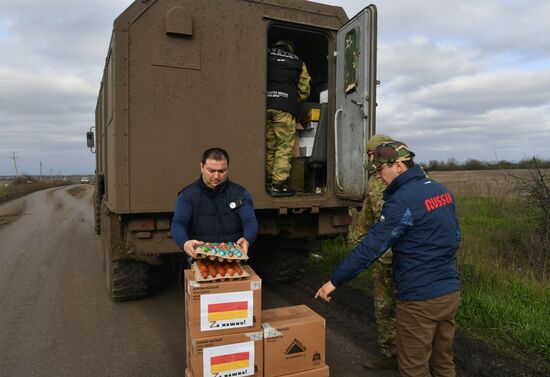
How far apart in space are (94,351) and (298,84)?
3.51 m

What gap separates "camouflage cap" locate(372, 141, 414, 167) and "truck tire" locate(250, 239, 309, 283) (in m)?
2.95

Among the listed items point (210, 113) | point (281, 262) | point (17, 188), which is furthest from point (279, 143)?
point (17, 188)

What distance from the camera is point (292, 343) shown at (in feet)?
8.89

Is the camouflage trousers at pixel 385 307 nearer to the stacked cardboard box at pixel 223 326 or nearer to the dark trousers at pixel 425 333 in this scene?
the dark trousers at pixel 425 333

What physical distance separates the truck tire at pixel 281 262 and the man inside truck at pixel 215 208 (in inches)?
91.4

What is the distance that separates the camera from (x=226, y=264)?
2.63 m

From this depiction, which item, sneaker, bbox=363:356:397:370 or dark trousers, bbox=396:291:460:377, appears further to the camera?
sneaker, bbox=363:356:397:370

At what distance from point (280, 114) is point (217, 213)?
6.62ft

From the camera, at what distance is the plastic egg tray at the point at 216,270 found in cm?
247

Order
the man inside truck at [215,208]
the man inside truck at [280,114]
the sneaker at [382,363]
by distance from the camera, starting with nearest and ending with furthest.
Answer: the man inside truck at [215,208] < the sneaker at [382,363] < the man inside truck at [280,114]

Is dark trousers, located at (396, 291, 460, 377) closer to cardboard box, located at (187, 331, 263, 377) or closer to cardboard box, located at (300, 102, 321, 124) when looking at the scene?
cardboard box, located at (187, 331, 263, 377)

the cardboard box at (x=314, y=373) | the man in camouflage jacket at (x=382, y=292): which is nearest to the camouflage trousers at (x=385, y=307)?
the man in camouflage jacket at (x=382, y=292)

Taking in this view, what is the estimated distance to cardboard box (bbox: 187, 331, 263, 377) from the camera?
246 cm

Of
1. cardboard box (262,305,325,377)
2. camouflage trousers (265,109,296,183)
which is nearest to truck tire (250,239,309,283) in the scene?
camouflage trousers (265,109,296,183)
